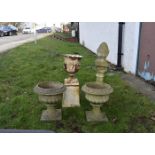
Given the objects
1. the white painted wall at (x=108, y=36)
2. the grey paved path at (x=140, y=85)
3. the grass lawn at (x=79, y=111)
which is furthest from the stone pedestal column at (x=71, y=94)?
the white painted wall at (x=108, y=36)

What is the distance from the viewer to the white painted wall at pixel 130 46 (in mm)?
5984

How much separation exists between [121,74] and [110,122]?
2.98 m

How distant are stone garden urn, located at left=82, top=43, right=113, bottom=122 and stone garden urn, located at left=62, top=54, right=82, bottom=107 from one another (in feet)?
0.92

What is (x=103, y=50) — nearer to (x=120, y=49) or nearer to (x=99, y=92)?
(x=99, y=92)

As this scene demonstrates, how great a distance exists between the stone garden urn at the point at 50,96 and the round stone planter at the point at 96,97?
1.39 feet

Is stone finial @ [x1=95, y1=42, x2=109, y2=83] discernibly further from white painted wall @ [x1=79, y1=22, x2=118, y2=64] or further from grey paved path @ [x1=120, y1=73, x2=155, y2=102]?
white painted wall @ [x1=79, y1=22, x2=118, y2=64]

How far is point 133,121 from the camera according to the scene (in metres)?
3.63

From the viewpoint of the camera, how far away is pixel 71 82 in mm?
3898

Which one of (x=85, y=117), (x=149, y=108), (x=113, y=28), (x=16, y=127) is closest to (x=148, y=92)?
(x=149, y=108)

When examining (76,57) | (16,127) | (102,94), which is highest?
(76,57)

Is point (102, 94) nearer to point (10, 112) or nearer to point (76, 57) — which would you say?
point (76, 57)

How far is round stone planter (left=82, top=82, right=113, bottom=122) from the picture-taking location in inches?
135

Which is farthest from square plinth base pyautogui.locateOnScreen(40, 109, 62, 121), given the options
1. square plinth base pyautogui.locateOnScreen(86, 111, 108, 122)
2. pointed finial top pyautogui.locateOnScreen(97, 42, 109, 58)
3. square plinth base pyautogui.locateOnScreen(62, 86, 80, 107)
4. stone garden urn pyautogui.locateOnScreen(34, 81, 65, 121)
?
pointed finial top pyautogui.locateOnScreen(97, 42, 109, 58)

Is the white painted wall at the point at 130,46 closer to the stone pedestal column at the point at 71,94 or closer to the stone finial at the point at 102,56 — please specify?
the stone finial at the point at 102,56
